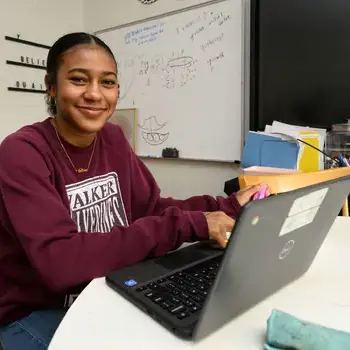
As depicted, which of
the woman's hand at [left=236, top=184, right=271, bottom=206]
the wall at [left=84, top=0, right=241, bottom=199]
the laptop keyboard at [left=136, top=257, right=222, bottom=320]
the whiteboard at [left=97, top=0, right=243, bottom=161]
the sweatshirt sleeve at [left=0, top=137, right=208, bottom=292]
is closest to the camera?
the laptop keyboard at [left=136, top=257, right=222, bottom=320]

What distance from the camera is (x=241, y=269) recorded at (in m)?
0.46

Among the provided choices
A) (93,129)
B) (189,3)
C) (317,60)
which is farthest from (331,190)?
(189,3)

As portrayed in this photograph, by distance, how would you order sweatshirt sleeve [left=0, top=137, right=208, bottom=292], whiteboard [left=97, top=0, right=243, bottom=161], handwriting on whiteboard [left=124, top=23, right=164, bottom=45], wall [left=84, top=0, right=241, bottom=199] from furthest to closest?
handwriting on whiteboard [left=124, top=23, right=164, bottom=45], wall [left=84, top=0, right=241, bottom=199], whiteboard [left=97, top=0, right=243, bottom=161], sweatshirt sleeve [left=0, top=137, right=208, bottom=292]

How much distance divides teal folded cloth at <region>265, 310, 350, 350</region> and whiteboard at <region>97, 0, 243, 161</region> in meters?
1.81

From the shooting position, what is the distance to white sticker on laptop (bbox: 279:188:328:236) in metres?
0.48

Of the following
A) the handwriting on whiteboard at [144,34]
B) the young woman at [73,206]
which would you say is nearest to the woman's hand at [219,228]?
the young woman at [73,206]

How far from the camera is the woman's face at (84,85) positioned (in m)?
0.97

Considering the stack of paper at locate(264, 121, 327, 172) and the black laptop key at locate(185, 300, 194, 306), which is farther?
the stack of paper at locate(264, 121, 327, 172)

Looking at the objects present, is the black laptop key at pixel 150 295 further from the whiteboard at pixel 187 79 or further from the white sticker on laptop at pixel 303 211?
the whiteboard at pixel 187 79

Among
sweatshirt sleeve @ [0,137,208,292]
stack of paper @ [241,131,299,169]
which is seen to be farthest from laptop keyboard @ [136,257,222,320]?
stack of paper @ [241,131,299,169]

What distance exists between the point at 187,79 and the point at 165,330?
207 centimetres

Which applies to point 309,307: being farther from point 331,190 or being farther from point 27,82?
point 27,82

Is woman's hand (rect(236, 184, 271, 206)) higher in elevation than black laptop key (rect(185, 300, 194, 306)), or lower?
higher

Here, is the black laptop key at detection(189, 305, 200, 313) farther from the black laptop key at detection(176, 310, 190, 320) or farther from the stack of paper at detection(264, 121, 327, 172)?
the stack of paper at detection(264, 121, 327, 172)
